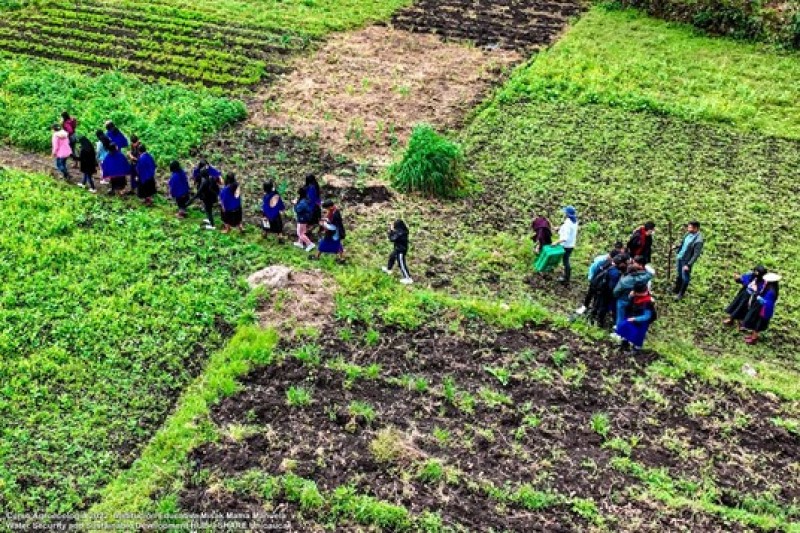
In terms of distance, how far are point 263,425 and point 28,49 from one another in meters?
16.5

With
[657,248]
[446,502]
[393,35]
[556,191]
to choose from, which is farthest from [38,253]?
[393,35]

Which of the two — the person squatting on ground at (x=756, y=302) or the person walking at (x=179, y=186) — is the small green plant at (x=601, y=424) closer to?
the person squatting on ground at (x=756, y=302)

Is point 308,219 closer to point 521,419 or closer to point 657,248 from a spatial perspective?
point 521,419

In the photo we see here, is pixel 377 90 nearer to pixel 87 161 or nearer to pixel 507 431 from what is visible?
pixel 87 161

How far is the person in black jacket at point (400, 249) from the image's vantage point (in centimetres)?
1421

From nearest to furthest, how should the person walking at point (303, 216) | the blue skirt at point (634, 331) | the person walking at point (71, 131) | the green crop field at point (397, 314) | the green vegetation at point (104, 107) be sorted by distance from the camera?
the green crop field at point (397, 314), the blue skirt at point (634, 331), the person walking at point (303, 216), the person walking at point (71, 131), the green vegetation at point (104, 107)

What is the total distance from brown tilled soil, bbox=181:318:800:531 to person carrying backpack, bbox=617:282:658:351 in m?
0.28

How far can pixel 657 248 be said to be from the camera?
52.7 feet

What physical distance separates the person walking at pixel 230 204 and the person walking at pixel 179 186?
2.78 ft

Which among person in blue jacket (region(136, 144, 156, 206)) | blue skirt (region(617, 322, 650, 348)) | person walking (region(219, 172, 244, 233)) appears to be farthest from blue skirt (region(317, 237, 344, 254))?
blue skirt (region(617, 322, 650, 348))

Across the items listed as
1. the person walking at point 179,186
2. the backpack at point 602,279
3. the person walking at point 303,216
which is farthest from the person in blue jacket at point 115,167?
the backpack at point 602,279

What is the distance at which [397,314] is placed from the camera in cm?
1352

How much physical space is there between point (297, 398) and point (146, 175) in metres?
6.62

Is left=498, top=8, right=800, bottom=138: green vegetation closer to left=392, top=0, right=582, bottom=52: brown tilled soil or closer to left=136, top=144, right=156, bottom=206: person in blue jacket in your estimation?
left=392, top=0, right=582, bottom=52: brown tilled soil
